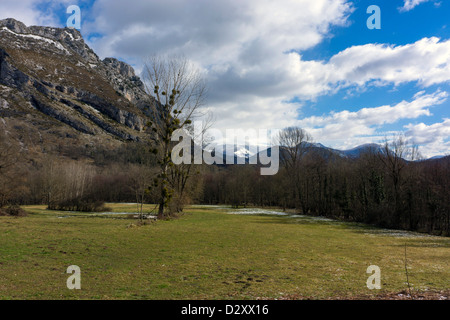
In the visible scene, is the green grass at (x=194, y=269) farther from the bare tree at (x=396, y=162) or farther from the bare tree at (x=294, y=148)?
the bare tree at (x=294, y=148)

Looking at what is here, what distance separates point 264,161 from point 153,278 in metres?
90.0

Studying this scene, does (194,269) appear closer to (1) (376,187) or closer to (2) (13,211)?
(2) (13,211)

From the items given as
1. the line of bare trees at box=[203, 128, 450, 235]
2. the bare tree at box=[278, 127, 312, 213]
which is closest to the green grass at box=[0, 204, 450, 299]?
the line of bare trees at box=[203, 128, 450, 235]

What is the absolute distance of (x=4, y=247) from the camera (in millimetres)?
11594

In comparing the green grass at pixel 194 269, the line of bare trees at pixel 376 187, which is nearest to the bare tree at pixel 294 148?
the line of bare trees at pixel 376 187

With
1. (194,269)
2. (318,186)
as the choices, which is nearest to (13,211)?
(194,269)

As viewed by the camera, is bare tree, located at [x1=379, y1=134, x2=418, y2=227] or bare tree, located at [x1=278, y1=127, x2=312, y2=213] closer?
bare tree, located at [x1=379, y1=134, x2=418, y2=227]

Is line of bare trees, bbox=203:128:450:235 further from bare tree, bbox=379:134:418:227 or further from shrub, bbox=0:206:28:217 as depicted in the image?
shrub, bbox=0:206:28:217

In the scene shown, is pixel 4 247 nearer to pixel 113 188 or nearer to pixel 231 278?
pixel 231 278

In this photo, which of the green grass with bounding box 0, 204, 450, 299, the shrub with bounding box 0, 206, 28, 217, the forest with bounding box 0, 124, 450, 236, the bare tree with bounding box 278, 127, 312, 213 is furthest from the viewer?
the bare tree with bounding box 278, 127, 312, 213

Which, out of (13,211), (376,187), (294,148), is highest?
(294,148)

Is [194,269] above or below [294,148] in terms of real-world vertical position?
below

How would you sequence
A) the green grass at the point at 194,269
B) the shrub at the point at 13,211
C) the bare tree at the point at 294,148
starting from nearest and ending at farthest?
the green grass at the point at 194,269 < the shrub at the point at 13,211 < the bare tree at the point at 294,148
